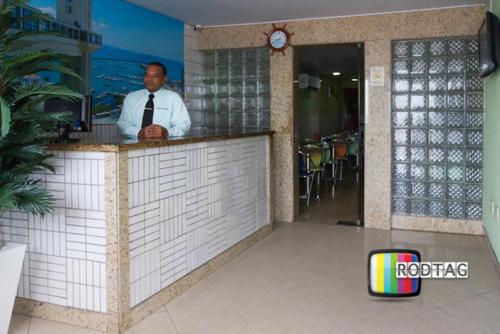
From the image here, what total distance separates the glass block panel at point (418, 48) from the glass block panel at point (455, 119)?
2.29 ft

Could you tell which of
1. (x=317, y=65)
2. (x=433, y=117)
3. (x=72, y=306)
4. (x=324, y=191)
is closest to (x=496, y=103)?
(x=433, y=117)

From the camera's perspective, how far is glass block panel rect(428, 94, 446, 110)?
205 inches

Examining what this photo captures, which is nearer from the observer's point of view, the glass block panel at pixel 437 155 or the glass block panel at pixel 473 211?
the glass block panel at pixel 473 211

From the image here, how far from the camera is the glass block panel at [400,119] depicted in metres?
5.38

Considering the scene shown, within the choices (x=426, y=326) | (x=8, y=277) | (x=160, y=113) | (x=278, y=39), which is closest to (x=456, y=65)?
(x=278, y=39)

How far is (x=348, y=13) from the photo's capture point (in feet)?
17.4

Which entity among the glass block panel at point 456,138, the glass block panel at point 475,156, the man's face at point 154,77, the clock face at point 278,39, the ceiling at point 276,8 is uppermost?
the ceiling at point 276,8

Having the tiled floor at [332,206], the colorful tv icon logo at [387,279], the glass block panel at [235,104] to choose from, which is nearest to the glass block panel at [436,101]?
the tiled floor at [332,206]

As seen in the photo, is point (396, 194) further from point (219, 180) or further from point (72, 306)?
point (72, 306)

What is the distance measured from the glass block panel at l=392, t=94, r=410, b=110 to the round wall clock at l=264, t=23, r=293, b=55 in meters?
1.36

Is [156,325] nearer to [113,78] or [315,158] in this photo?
[113,78]

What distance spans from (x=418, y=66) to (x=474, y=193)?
1.45 meters

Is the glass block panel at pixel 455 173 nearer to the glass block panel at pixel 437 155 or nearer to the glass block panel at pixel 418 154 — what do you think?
the glass block panel at pixel 437 155

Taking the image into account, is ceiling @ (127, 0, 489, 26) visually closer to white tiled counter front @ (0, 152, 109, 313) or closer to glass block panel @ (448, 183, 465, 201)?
glass block panel @ (448, 183, 465, 201)
